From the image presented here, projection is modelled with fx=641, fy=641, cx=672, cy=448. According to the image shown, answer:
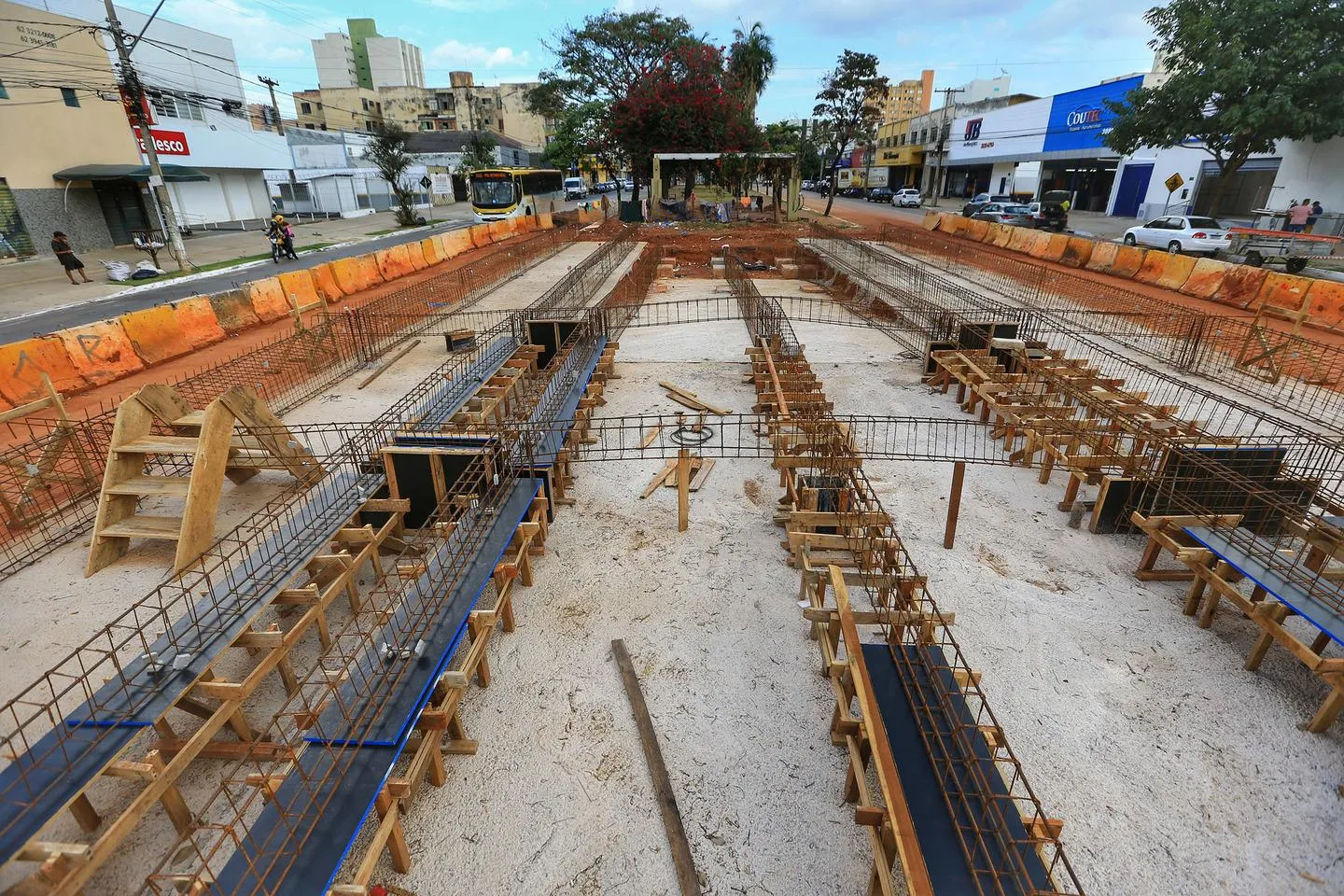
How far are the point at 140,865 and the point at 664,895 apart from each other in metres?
3.48

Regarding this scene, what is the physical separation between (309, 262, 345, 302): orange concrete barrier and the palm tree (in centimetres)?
4229

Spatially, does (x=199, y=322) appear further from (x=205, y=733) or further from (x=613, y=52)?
(x=613, y=52)

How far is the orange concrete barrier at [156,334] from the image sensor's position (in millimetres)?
14055

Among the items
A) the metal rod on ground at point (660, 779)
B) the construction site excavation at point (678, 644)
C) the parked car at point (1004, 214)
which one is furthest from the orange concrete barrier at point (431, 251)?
the parked car at point (1004, 214)

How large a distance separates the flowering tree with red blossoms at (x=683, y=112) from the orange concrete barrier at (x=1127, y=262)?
74.7ft

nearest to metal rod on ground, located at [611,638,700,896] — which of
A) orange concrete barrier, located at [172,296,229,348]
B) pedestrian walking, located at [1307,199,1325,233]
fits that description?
orange concrete barrier, located at [172,296,229,348]

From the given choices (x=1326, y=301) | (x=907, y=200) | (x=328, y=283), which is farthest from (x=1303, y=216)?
(x=328, y=283)

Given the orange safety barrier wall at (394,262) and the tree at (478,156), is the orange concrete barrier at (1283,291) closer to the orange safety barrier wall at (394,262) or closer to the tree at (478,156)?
the orange safety barrier wall at (394,262)

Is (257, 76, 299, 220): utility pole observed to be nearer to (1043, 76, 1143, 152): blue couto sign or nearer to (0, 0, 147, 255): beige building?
(0, 0, 147, 255): beige building

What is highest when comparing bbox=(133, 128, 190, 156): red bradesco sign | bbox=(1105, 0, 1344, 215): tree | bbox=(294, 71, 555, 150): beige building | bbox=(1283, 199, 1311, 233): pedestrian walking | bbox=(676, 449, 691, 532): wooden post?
bbox=(294, 71, 555, 150): beige building

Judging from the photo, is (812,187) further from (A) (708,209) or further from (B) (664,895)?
(B) (664,895)

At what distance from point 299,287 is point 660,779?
19.6m

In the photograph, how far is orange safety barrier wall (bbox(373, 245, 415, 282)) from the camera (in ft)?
79.4

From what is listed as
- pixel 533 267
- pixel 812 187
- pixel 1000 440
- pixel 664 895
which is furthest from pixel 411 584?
pixel 812 187
